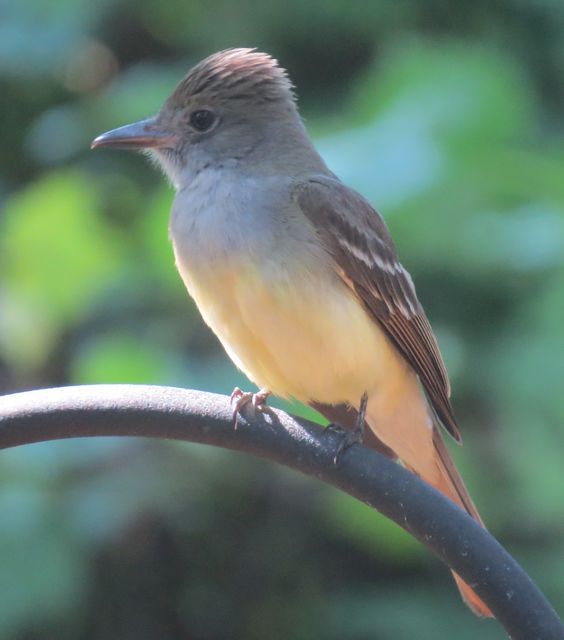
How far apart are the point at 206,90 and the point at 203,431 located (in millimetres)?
1708

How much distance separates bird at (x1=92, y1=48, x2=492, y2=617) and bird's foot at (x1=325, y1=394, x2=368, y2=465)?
0.01m

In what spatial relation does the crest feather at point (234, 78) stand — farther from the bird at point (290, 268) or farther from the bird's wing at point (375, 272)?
the bird's wing at point (375, 272)

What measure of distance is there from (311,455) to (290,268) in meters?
0.82

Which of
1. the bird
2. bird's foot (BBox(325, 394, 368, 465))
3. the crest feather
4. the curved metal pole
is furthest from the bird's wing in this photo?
the curved metal pole

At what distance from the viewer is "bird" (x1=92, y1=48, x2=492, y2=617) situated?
365 cm

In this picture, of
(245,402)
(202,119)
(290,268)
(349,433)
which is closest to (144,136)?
(202,119)

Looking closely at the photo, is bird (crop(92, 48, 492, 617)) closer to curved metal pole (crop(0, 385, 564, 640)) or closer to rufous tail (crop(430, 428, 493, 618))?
rufous tail (crop(430, 428, 493, 618))

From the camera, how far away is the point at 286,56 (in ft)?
21.5

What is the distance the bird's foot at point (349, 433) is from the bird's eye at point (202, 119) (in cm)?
100

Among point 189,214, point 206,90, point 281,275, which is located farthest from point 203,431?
point 206,90

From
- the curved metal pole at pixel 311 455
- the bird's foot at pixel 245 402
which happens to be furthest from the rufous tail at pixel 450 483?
the curved metal pole at pixel 311 455

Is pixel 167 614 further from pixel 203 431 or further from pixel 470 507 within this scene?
pixel 203 431

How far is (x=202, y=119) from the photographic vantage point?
14.0ft

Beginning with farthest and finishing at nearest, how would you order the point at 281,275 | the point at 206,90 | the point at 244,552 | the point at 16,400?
the point at 244,552, the point at 206,90, the point at 281,275, the point at 16,400
